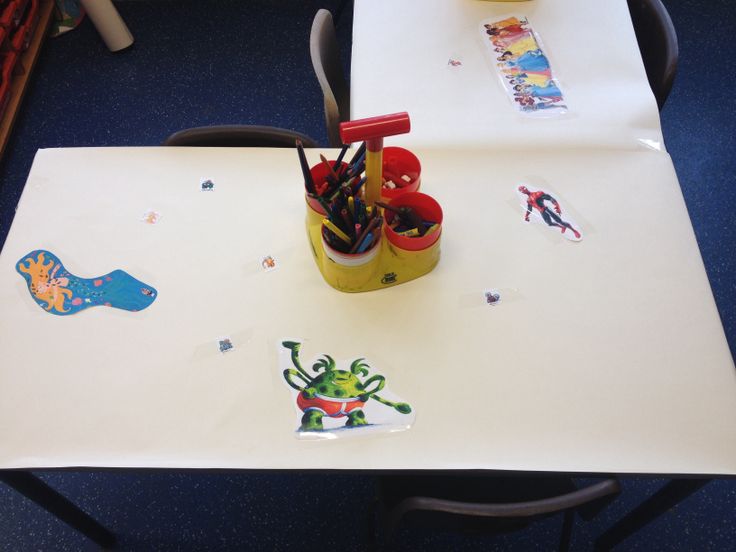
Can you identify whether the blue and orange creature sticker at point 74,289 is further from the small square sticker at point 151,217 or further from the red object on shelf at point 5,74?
the red object on shelf at point 5,74

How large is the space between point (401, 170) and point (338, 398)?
0.51 m

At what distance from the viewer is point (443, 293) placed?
4.07 ft

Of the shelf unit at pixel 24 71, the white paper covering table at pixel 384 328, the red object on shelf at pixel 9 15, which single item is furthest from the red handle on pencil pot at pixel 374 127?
the red object on shelf at pixel 9 15

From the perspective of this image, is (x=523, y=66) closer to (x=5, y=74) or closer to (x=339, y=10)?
(x=339, y=10)

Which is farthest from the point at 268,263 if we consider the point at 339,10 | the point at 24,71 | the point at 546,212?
the point at 24,71

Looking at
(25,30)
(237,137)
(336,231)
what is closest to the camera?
(336,231)

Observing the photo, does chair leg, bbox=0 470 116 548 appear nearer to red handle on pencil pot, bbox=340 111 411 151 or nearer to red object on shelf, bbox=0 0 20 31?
red handle on pencil pot, bbox=340 111 411 151

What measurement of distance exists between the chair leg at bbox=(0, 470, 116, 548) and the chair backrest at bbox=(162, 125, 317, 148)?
2.69 feet

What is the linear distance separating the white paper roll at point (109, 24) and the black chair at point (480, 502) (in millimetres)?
2349

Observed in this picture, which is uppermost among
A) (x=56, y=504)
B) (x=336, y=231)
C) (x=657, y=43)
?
(x=336, y=231)

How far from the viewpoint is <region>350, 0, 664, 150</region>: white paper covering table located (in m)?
1.47

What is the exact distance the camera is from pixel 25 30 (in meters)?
2.60

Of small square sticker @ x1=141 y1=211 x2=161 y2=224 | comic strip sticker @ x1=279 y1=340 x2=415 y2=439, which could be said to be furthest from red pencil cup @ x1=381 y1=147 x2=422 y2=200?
small square sticker @ x1=141 y1=211 x2=161 y2=224

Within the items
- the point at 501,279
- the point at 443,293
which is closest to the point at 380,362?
the point at 443,293
